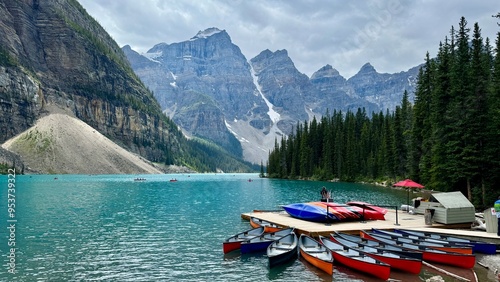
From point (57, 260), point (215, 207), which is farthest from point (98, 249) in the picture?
point (215, 207)

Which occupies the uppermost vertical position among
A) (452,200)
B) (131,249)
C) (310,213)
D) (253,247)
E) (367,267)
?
(452,200)

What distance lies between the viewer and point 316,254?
2448 centimetres

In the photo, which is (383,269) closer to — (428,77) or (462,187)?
(462,187)

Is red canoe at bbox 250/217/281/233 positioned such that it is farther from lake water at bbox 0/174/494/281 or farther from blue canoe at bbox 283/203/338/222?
blue canoe at bbox 283/203/338/222

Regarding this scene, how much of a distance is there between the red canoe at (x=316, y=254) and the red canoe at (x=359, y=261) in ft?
1.95

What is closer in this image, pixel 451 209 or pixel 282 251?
pixel 282 251

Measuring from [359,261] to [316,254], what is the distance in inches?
133

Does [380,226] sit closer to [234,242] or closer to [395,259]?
[395,259]

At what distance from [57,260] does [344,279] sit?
1968 cm

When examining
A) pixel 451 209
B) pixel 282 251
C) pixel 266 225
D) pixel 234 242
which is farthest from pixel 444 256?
pixel 266 225

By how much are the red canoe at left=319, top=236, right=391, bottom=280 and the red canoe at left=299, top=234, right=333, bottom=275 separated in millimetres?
595

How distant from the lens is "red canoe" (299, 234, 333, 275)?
72.5 ft

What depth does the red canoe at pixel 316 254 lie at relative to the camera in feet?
72.5

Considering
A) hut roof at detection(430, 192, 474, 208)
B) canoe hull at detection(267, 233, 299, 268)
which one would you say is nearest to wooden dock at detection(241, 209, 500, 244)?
hut roof at detection(430, 192, 474, 208)
